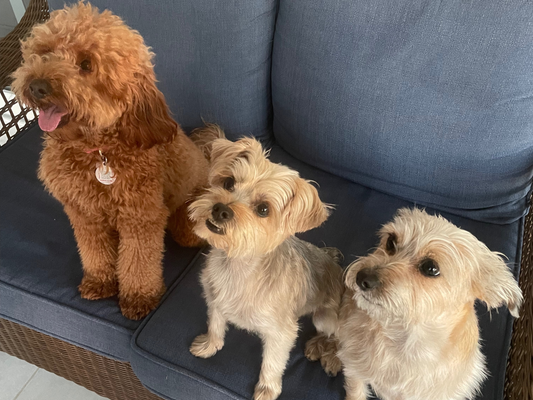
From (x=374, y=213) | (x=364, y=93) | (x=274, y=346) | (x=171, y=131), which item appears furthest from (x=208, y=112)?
(x=274, y=346)

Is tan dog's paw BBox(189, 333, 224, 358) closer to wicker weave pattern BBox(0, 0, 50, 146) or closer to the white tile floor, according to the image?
the white tile floor

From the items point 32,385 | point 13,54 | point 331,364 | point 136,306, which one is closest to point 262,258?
point 331,364

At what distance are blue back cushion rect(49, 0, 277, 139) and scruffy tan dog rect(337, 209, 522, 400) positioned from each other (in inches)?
32.7

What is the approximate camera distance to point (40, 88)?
93 centimetres

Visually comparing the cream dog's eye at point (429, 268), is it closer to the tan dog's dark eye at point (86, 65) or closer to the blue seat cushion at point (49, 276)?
the blue seat cushion at point (49, 276)

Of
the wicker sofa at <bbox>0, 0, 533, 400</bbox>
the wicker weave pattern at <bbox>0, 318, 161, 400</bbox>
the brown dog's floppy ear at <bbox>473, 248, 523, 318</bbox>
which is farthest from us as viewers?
the wicker weave pattern at <bbox>0, 318, 161, 400</bbox>

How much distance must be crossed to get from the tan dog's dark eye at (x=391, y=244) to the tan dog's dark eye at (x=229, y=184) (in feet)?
1.36

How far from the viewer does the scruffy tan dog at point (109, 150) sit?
98 cm

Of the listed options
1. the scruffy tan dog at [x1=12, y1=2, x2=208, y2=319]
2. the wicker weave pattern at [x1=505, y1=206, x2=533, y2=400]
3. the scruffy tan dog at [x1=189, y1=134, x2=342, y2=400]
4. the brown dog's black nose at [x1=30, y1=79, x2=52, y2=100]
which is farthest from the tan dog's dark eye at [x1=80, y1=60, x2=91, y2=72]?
the wicker weave pattern at [x1=505, y1=206, x2=533, y2=400]

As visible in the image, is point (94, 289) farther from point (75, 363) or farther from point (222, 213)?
point (222, 213)

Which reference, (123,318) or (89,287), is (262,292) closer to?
(123,318)

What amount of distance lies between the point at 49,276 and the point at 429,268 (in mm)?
1157

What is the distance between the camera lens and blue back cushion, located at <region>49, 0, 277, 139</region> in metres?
1.41

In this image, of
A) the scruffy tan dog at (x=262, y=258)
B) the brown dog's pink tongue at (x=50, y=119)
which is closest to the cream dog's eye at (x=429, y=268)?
the scruffy tan dog at (x=262, y=258)
